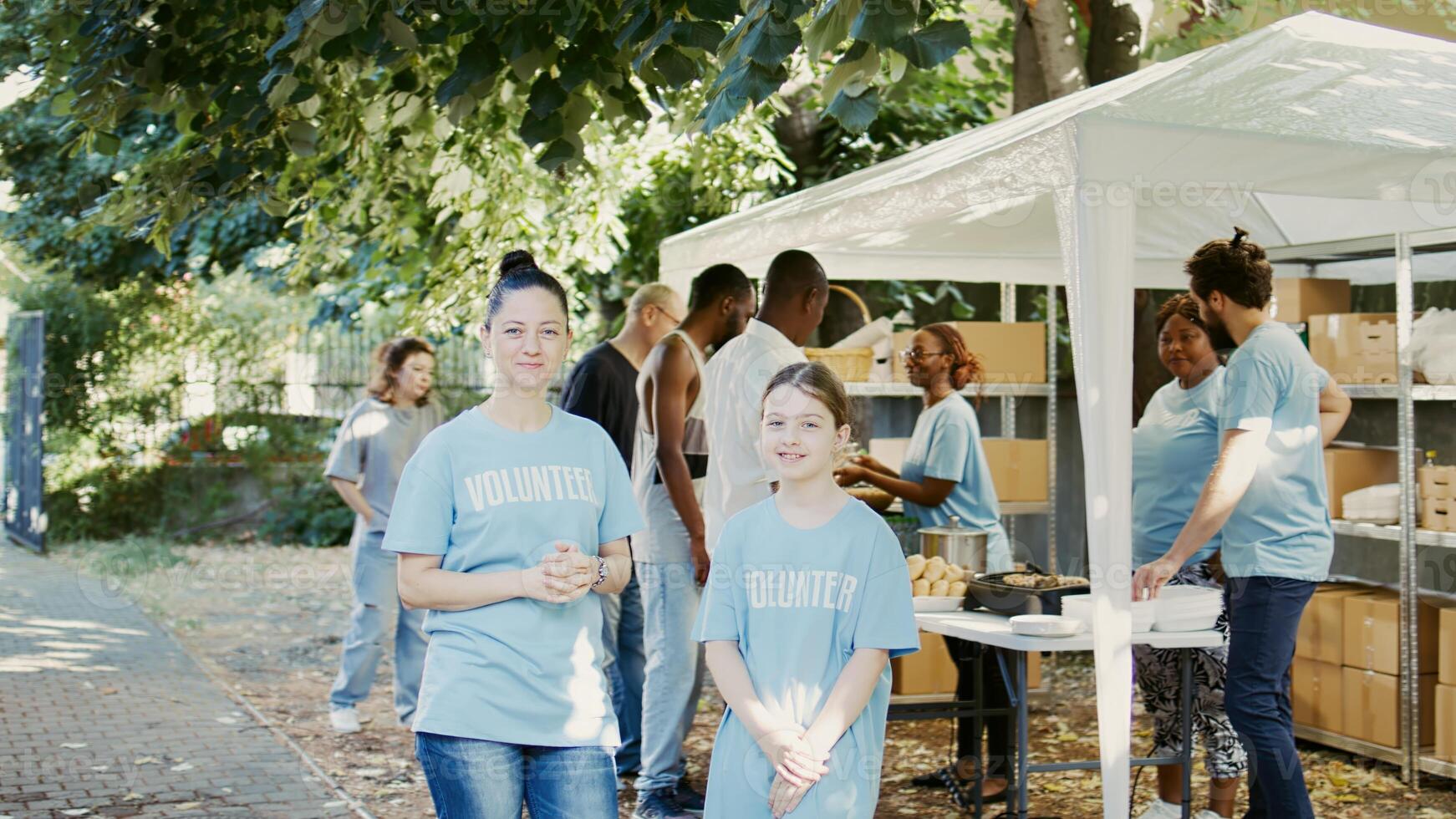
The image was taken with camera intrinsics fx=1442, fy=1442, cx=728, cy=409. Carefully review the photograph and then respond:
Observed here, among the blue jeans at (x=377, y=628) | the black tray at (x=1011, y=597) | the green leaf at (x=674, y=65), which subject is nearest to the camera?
the green leaf at (x=674, y=65)

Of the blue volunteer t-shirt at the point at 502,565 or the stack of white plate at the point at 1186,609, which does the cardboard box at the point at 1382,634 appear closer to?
the stack of white plate at the point at 1186,609

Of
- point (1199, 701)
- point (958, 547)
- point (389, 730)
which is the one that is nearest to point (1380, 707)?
point (1199, 701)

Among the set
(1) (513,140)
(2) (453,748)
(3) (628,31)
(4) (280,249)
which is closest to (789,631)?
(2) (453,748)

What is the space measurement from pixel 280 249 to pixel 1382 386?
10.7 meters

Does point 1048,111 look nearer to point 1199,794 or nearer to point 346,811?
point 1199,794

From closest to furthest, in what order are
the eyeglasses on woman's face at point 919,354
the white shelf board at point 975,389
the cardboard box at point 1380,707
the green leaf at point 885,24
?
the green leaf at point 885,24 → the cardboard box at point 1380,707 → the eyeglasses on woman's face at point 919,354 → the white shelf board at point 975,389

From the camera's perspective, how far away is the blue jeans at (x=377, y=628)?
677 centimetres

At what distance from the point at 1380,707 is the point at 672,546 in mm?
3243

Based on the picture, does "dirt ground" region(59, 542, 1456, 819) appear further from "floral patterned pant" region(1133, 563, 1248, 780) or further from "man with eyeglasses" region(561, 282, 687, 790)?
"floral patterned pant" region(1133, 563, 1248, 780)

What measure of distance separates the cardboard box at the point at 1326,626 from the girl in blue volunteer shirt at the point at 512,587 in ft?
15.0

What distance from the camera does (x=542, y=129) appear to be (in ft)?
16.4

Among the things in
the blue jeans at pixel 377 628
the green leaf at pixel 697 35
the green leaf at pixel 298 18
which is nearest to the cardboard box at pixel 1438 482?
the green leaf at pixel 697 35

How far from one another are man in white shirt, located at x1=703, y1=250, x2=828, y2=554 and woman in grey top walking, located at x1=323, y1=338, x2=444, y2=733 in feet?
7.31

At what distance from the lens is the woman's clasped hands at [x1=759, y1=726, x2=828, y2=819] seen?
293 cm
